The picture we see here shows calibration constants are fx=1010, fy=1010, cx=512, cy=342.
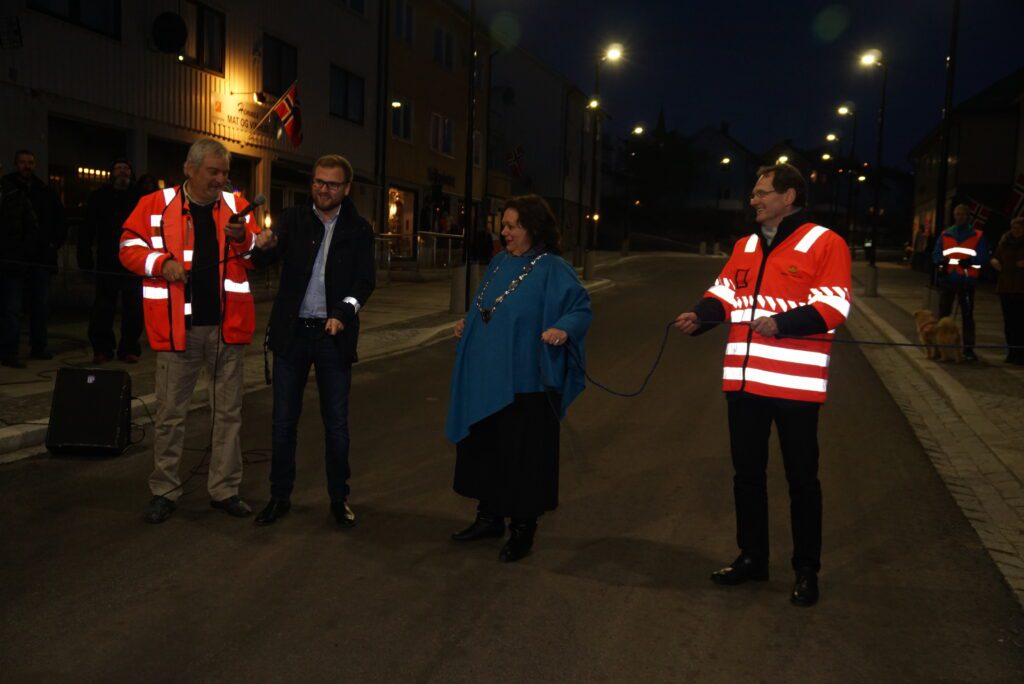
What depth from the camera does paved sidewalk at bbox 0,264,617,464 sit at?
760 centimetres

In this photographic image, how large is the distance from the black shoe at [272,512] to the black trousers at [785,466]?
101 inches

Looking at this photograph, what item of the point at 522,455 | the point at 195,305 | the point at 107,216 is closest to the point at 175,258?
the point at 195,305

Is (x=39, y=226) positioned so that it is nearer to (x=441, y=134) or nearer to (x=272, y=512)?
(x=272, y=512)

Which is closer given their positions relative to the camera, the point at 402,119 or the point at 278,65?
the point at 278,65

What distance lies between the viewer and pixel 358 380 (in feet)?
36.7

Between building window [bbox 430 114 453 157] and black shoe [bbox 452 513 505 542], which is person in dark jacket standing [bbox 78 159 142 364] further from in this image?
building window [bbox 430 114 453 157]

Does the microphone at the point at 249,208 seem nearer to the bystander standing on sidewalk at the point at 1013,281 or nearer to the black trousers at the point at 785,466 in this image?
the black trousers at the point at 785,466

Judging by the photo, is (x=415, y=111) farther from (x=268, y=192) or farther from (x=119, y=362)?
(x=119, y=362)

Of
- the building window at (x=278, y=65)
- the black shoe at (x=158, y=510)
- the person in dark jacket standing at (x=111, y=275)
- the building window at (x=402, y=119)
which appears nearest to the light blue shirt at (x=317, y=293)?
the black shoe at (x=158, y=510)

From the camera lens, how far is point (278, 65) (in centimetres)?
2556

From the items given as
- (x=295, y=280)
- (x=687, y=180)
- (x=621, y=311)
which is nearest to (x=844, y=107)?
(x=621, y=311)

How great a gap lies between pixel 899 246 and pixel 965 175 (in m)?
56.9

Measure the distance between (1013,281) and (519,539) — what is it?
995 centimetres

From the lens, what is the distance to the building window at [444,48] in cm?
3712
